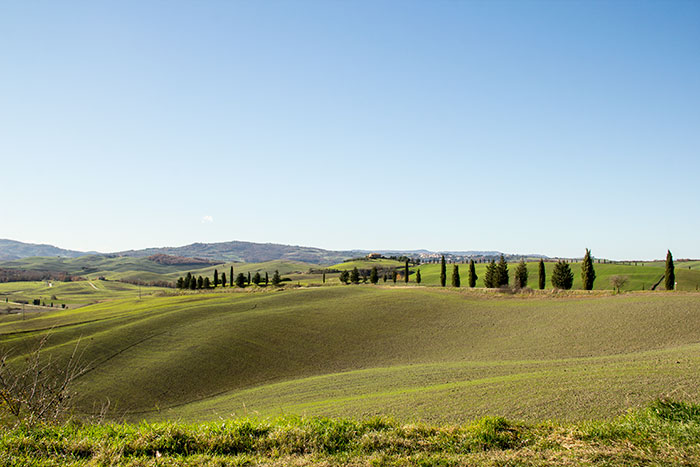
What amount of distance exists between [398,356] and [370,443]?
26.2 metres

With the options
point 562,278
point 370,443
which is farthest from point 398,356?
point 562,278

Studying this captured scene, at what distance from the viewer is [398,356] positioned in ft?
106

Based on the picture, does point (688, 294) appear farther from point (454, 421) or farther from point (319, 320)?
Result: point (454, 421)

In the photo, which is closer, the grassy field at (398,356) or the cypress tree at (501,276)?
the grassy field at (398,356)

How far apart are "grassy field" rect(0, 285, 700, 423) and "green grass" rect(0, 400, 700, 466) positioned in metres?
3.65

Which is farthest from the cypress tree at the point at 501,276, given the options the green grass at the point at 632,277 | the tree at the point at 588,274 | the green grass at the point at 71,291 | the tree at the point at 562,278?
the green grass at the point at 71,291

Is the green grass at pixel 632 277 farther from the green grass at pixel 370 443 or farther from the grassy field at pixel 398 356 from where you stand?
the green grass at pixel 370 443

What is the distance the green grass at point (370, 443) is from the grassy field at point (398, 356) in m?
3.65

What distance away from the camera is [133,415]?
79.8ft

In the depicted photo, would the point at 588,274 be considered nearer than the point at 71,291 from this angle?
Yes

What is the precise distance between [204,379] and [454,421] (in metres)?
22.8

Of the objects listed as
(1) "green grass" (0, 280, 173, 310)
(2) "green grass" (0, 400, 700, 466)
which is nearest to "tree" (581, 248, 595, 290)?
(2) "green grass" (0, 400, 700, 466)

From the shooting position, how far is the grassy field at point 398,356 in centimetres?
1357

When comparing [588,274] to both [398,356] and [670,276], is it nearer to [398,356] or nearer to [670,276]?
[670,276]
